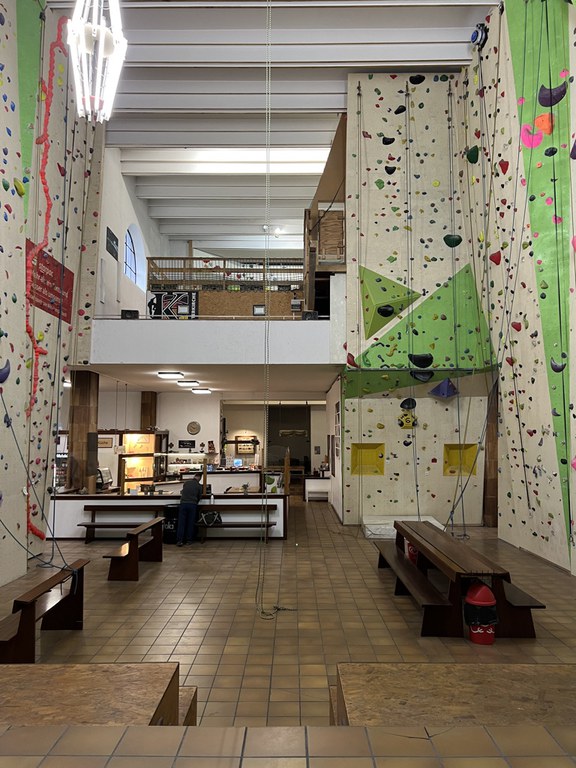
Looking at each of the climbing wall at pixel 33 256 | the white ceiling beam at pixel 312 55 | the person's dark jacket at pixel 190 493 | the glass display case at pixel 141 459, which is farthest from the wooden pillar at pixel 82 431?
the white ceiling beam at pixel 312 55

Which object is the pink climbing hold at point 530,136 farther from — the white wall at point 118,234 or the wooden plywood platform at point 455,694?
the white wall at point 118,234

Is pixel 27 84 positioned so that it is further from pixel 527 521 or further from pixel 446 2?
pixel 527 521

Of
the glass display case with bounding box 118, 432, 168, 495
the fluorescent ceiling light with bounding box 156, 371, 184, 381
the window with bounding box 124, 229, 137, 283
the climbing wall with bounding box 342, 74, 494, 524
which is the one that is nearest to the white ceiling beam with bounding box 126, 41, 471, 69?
the climbing wall with bounding box 342, 74, 494, 524

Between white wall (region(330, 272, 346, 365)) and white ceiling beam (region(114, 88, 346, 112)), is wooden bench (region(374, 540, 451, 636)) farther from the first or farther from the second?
white ceiling beam (region(114, 88, 346, 112))

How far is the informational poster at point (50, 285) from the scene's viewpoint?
23.1 ft

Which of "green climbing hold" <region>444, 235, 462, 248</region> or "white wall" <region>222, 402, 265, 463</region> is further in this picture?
"white wall" <region>222, 402, 265, 463</region>

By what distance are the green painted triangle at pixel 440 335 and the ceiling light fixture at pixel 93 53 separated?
6.61m

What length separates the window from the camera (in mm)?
12712

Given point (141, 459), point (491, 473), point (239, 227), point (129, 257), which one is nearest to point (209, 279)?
point (129, 257)

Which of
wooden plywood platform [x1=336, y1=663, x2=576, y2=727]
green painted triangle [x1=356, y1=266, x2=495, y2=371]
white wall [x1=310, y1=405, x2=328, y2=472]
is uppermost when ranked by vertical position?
green painted triangle [x1=356, y1=266, x2=495, y2=371]

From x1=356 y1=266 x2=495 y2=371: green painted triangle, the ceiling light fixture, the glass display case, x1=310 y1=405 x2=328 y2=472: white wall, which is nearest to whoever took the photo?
the ceiling light fixture

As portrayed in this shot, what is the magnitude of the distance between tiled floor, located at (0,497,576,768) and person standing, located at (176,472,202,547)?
772 millimetres

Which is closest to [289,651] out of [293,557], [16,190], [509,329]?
[293,557]

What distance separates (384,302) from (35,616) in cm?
685
